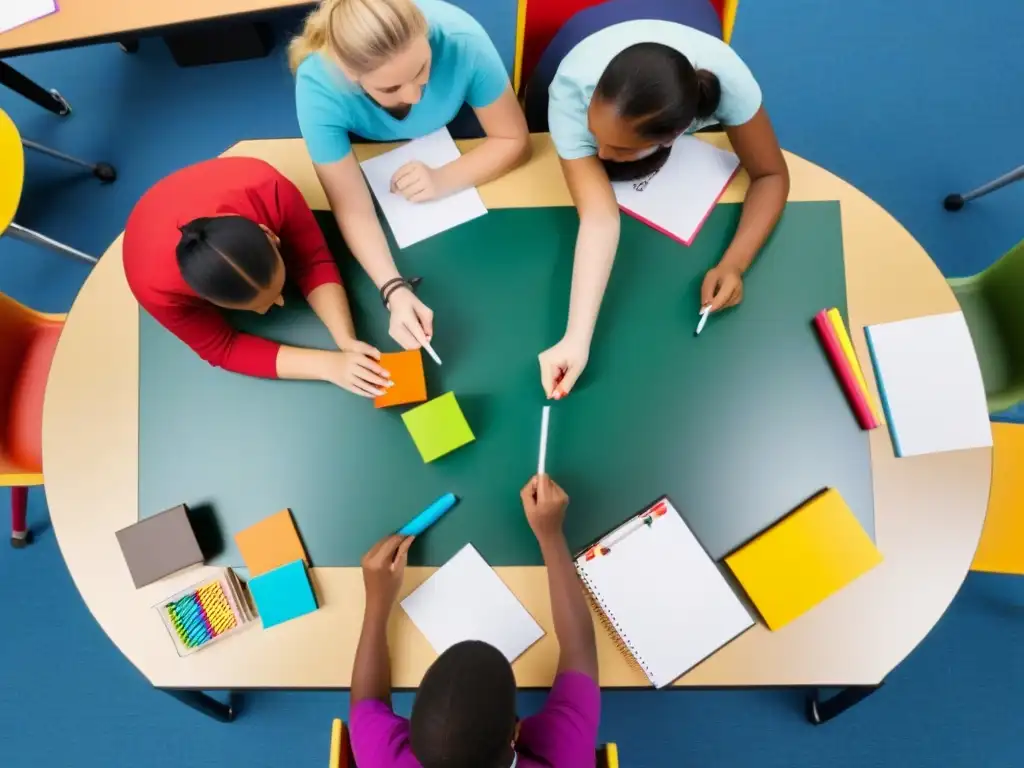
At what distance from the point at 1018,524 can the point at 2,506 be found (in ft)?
8.87

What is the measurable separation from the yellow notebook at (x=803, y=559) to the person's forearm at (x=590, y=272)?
19.2 inches

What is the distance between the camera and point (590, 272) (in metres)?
1.30


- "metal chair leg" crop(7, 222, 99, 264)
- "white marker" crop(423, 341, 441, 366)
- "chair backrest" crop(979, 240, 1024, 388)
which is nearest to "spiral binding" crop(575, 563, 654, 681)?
"white marker" crop(423, 341, 441, 366)

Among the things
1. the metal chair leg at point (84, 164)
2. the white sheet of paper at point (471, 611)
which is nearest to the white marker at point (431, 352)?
the white sheet of paper at point (471, 611)

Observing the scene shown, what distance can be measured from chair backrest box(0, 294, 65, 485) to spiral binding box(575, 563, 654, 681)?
1.32 m

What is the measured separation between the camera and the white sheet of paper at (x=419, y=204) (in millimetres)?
1388

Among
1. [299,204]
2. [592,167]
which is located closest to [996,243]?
[592,167]

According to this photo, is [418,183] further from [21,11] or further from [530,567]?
[21,11]

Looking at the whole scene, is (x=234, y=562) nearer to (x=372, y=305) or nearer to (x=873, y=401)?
(x=372, y=305)

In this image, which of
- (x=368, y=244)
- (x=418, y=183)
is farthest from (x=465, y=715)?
(x=418, y=183)

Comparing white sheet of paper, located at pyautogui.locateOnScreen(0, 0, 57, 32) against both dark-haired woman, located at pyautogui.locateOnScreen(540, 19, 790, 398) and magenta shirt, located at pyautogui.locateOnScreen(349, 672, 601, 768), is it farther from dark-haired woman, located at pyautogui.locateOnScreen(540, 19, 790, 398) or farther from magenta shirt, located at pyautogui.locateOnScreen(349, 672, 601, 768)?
magenta shirt, located at pyautogui.locateOnScreen(349, 672, 601, 768)

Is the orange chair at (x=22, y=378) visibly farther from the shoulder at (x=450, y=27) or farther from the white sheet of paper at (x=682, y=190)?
the white sheet of paper at (x=682, y=190)

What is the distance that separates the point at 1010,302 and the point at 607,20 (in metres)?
1.08

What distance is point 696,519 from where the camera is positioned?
125 cm
